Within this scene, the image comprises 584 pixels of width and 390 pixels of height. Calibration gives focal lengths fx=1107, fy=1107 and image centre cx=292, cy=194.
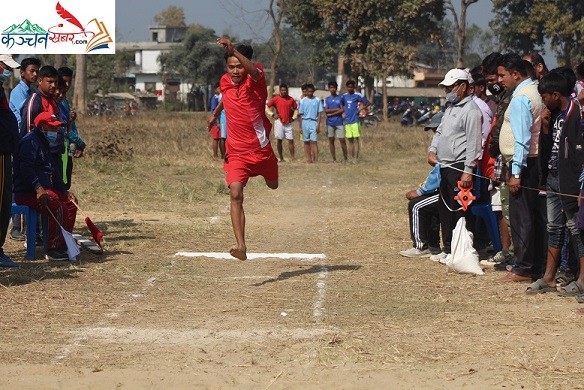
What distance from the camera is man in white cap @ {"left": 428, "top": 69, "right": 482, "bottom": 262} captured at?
10.3 m

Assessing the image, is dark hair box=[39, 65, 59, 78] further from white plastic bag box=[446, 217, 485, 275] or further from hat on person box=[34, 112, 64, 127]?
white plastic bag box=[446, 217, 485, 275]

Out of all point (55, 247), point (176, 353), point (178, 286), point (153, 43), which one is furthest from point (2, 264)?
point (153, 43)

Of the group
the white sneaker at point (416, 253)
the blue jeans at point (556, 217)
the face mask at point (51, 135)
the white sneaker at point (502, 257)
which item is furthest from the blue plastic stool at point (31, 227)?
the blue jeans at point (556, 217)

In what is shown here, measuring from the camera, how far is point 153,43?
10950 cm

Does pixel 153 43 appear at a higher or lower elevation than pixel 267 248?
higher

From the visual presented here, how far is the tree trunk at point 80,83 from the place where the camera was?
3600 cm

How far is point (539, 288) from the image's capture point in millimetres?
9047

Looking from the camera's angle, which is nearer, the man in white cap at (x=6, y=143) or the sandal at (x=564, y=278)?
the sandal at (x=564, y=278)

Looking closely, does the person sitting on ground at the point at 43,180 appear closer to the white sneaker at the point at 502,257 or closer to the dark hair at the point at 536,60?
the white sneaker at the point at 502,257

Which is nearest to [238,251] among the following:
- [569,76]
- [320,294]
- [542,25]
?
[320,294]

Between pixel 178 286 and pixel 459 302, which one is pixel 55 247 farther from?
pixel 459 302

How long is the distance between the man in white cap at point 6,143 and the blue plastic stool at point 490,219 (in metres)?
4.34

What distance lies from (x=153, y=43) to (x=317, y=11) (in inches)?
2526

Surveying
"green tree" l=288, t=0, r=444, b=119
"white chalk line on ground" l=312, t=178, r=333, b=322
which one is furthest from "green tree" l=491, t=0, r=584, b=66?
"white chalk line on ground" l=312, t=178, r=333, b=322
